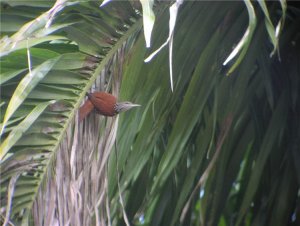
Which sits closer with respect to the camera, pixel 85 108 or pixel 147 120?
pixel 85 108

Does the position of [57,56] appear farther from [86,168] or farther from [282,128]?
[282,128]

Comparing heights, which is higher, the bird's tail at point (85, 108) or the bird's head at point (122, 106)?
the bird's tail at point (85, 108)

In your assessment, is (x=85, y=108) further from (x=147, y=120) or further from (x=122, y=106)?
(x=147, y=120)

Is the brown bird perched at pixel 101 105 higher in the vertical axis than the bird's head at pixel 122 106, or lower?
higher

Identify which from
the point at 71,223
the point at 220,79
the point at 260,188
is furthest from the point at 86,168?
the point at 260,188

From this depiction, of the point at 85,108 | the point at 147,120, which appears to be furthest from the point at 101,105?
the point at 147,120

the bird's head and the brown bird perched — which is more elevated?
the brown bird perched

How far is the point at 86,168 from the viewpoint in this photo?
2406mm

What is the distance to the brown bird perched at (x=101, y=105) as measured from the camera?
240 centimetres

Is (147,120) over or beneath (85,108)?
beneath

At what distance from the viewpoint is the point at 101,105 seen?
7.89 feet

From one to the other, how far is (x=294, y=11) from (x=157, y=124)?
632 millimetres

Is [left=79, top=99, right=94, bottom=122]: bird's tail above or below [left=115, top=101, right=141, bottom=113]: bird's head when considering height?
above

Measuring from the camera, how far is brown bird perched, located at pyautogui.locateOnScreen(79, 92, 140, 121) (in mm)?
2402
